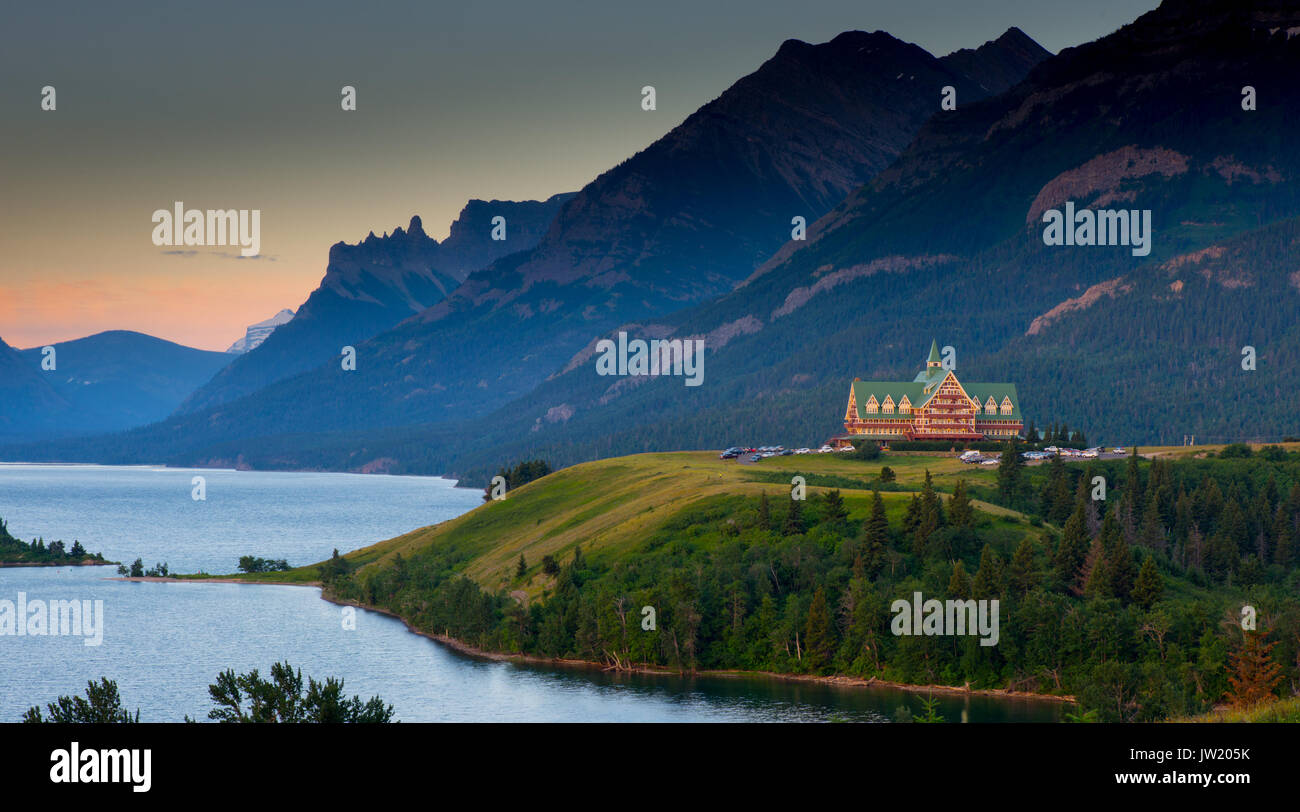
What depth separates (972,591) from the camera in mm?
127125

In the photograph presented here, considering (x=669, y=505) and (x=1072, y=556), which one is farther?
(x=669, y=505)

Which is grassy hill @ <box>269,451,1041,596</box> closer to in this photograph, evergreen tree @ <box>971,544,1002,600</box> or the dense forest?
the dense forest

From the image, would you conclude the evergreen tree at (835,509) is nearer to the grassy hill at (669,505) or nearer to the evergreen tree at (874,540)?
the grassy hill at (669,505)

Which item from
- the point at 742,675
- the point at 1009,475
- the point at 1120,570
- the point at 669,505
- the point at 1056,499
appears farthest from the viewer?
the point at 669,505

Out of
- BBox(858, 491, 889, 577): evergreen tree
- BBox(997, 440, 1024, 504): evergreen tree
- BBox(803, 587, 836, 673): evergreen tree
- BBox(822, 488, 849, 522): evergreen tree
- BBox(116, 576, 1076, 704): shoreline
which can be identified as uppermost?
BBox(997, 440, 1024, 504): evergreen tree

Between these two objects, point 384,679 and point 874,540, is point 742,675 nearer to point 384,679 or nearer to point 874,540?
point 874,540

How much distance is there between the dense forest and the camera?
117 metres

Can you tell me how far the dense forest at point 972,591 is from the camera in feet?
383

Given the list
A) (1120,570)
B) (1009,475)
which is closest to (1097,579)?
(1120,570)

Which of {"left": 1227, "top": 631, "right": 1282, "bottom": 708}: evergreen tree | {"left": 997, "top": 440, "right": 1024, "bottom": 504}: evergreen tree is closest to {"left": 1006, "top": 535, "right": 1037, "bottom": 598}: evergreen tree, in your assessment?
{"left": 1227, "top": 631, "right": 1282, "bottom": 708}: evergreen tree

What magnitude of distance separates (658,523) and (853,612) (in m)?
40.7

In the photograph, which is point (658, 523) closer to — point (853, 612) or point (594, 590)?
point (594, 590)

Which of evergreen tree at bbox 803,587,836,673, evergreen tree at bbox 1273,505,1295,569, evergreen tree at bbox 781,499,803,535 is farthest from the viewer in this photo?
evergreen tree at bbox 1273,505,1295,569
